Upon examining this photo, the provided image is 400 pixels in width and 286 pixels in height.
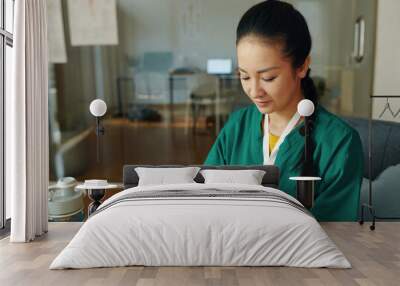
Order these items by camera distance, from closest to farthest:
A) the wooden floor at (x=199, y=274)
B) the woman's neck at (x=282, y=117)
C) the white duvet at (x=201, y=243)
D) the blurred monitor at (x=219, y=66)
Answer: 1. the wooden floor at (x=199, y=274)
2. the white duvet at (x=201, y=243)
3. the woman's neck at (x=282, y=117)
4. the blurred monitor at (x=219, y=66)

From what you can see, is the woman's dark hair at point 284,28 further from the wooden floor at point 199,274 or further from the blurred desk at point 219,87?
the wooden floor at point 199,274

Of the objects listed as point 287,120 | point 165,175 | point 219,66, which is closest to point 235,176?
point 165,175

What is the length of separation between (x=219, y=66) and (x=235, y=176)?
4.37 feet

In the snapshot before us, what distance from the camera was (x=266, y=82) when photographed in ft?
18.5

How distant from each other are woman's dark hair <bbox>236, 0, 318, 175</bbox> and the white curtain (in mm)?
2210

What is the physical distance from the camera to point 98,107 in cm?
544

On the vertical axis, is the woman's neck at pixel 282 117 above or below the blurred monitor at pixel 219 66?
below

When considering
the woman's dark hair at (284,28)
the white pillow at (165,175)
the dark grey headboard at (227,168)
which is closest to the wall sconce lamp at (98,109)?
the dark grey headboard at (227,168)

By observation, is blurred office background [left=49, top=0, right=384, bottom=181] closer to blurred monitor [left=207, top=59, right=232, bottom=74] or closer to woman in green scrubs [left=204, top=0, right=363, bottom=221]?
blurred monitor [left=207, top=59, right=232, bottom=74]

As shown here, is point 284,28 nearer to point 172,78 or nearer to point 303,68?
point 303,68

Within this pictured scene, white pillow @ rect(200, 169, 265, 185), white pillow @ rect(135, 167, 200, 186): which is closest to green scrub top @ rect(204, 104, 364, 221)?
white pillow @ rect(200, 169, 265, 185)

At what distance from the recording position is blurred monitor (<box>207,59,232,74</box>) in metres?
5.78

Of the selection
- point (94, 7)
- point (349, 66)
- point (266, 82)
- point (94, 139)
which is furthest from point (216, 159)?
point (94, 7)

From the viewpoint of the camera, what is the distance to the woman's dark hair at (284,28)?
5.60m
